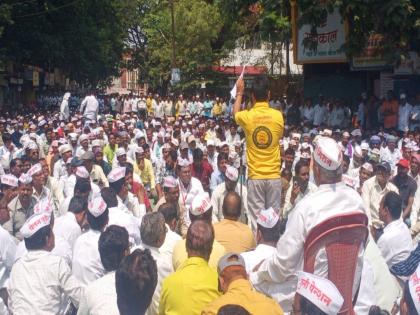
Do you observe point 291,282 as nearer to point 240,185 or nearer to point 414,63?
point 240,185

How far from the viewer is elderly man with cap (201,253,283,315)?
4.58 m

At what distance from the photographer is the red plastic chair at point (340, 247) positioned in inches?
192

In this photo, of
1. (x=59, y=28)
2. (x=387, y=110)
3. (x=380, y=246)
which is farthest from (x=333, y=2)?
(x=59, y=28)

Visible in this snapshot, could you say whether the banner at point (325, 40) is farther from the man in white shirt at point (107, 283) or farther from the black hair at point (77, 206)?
the man in white shirt at point (107, 283)

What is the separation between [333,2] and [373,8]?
0.97 meters

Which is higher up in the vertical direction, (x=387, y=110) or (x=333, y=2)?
(x=333, y=2)

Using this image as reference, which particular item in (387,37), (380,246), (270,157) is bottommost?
(380,246)

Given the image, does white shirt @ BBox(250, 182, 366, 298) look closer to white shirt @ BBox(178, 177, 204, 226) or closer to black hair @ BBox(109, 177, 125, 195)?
black hair @ BBox(109, 177, 125, 195)

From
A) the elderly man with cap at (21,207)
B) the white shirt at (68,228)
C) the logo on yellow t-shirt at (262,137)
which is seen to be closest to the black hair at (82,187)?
the elderly man with cap at (21,207)

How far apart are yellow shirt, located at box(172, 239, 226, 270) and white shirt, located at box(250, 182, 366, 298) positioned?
3.96 ft

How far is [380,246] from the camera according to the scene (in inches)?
285

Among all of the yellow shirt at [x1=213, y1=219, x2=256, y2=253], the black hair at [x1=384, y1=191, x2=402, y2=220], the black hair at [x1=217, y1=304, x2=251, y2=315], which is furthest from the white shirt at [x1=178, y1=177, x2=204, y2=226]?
the black hair at [x1=217, y1=304, x2=251, y2=315]

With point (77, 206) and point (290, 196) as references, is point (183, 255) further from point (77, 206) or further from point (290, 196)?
point (290, 196)

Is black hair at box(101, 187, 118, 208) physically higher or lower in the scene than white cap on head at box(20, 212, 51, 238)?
lower
